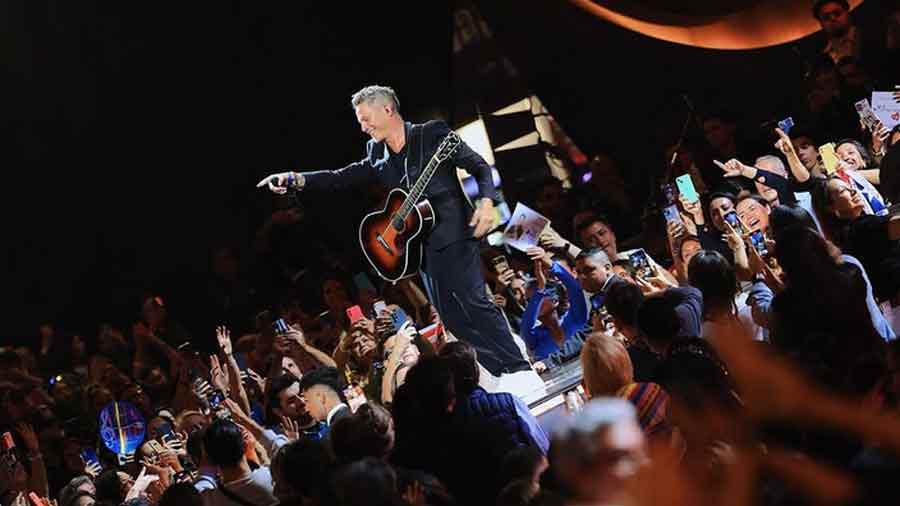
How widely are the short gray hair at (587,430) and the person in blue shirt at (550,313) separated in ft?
13.3

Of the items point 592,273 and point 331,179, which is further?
point 331,179

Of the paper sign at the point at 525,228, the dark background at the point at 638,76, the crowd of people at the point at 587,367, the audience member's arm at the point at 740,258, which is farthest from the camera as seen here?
the dark background at the point at 638,76

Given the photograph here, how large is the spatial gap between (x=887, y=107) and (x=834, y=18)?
68.3 inches

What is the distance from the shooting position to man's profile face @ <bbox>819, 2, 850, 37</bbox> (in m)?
7.81

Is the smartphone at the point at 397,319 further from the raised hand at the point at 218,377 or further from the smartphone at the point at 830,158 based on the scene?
the smartphone at the point at 830,158

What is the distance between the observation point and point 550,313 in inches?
271

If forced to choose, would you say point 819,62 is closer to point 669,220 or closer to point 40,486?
point 669,220

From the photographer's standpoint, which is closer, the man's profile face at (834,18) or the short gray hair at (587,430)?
the short gray hair at (587,430)

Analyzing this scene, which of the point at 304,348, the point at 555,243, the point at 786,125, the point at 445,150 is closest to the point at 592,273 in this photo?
the point at 555,243

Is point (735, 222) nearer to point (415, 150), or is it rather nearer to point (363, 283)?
point (415, 150)

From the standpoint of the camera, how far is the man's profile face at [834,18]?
781cm

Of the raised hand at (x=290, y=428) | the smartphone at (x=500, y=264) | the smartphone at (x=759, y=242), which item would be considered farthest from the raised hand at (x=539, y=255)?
the raised hand at (x=290, y=428)

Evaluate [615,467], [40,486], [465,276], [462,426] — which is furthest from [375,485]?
[40,486]

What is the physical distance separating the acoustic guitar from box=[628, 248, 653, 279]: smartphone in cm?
105
